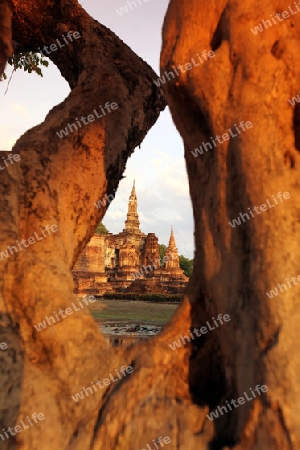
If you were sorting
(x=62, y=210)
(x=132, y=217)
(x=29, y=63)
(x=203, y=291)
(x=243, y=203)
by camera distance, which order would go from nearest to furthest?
(x=243, y=203), (x=203, y=291), (x=62, y=210), (x=29, y=63), (x=132, y=217)

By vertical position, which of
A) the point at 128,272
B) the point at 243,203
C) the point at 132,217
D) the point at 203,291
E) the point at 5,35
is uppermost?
the point at 132,217

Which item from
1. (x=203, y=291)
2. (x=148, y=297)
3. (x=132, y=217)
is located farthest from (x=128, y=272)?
(x=203, y=291)

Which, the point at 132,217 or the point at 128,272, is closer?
the point at 128,272

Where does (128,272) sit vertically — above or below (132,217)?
below

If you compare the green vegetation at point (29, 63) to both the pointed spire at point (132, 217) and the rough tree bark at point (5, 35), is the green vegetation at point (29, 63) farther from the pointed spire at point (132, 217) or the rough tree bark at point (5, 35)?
the pointed spire at point (132, 217)

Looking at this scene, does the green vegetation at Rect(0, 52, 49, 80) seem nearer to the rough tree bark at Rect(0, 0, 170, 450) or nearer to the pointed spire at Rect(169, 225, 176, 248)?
the rough tree bark at Rect(0, 0, 170, 450)

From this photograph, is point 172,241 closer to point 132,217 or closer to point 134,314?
point 132,217

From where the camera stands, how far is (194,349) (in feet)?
8.73

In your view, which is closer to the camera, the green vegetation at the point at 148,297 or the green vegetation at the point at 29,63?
the green vegetation at the point at 29,63

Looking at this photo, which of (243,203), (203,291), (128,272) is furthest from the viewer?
(128,272)

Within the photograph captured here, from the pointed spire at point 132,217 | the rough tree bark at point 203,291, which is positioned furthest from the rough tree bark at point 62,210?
the pointed spire at point 132,217

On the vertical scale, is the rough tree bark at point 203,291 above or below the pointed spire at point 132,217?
below

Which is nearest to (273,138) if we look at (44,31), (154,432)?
(154,432)

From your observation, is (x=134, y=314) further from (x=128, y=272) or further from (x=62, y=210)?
(x=128, y=272)
